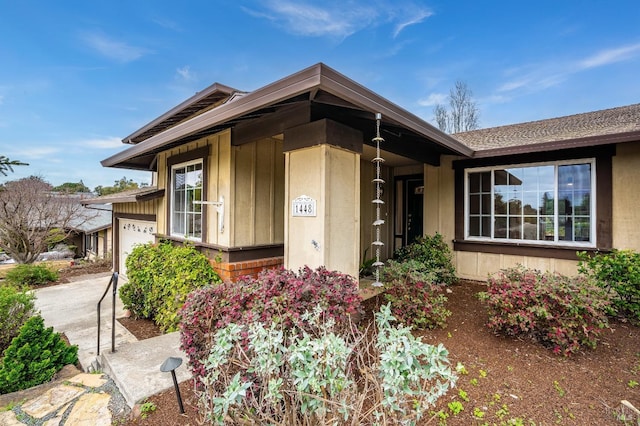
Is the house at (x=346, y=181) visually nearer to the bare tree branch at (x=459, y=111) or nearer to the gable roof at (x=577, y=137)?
the gable roof at (x=577, y=137)

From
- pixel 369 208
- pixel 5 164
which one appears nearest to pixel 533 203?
pixel 369 208

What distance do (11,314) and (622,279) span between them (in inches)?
337

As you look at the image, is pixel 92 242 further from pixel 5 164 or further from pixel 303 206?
pixel 303 206

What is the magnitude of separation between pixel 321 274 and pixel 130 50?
10735mm

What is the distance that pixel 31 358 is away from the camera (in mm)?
3234

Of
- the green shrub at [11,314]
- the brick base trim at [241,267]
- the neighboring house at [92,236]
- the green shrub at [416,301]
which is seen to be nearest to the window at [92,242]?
the neighboring house at [92,236]

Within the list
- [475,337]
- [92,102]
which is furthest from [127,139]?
[475,337]

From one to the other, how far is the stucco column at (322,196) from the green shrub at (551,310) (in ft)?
6.12

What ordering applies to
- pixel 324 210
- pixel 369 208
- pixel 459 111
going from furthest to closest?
pixel 459 111 < pixel 369 208 < pixel 324 210

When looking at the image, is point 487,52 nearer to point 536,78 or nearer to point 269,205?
point 536,78

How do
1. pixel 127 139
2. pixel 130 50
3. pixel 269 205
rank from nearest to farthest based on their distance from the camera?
pixel 269 205 → pixel 127 139 → pixel 130 50

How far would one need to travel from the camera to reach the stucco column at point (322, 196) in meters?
3.51

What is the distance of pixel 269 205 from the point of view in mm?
5242

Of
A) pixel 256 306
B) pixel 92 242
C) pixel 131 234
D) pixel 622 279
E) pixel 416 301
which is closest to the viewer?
pixel 256 306
